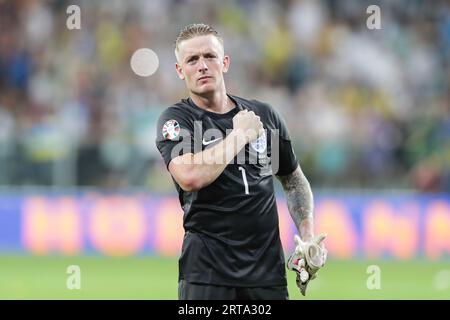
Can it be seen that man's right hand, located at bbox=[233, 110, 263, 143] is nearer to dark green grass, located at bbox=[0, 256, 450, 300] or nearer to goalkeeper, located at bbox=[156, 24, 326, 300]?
goalkeeper, located at bbox=[156, 24, 326, 300]

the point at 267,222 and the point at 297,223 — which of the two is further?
the point at 297,223

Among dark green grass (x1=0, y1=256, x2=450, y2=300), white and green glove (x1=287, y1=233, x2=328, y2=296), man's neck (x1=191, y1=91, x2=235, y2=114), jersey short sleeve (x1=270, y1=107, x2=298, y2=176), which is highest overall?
man's neck (x1=191, y1=91, x2=235, y2=114)

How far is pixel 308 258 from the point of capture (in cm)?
593

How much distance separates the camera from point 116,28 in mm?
17766

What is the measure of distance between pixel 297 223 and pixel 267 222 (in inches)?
18.3

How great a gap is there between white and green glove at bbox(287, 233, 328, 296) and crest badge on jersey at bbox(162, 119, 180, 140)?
37.5 inches

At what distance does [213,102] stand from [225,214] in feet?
2.31

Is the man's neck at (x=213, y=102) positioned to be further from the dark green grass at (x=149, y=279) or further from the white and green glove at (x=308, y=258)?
the dark green grass at (x=149, y=279)

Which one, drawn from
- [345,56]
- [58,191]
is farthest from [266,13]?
[58,191]

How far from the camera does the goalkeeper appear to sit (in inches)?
231

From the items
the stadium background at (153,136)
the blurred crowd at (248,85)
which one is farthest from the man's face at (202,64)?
the blurred crowd at (248,85)

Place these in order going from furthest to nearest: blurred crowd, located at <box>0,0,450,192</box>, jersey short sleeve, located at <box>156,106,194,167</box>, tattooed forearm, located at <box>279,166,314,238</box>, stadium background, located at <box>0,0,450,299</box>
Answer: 1. blurred crowd, located at <box>0,0,450,192</box>
2. stadium background, located at <box>0,0,450,299</box>
3. tattooed forearm, located at <box>279,166,314,238</box>
4. jersey short sleeve, located at <box>156,106,194,167</box>

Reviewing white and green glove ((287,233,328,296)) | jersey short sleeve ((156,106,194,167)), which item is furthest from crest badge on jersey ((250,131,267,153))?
white and green glove ((287,233,328,296))
